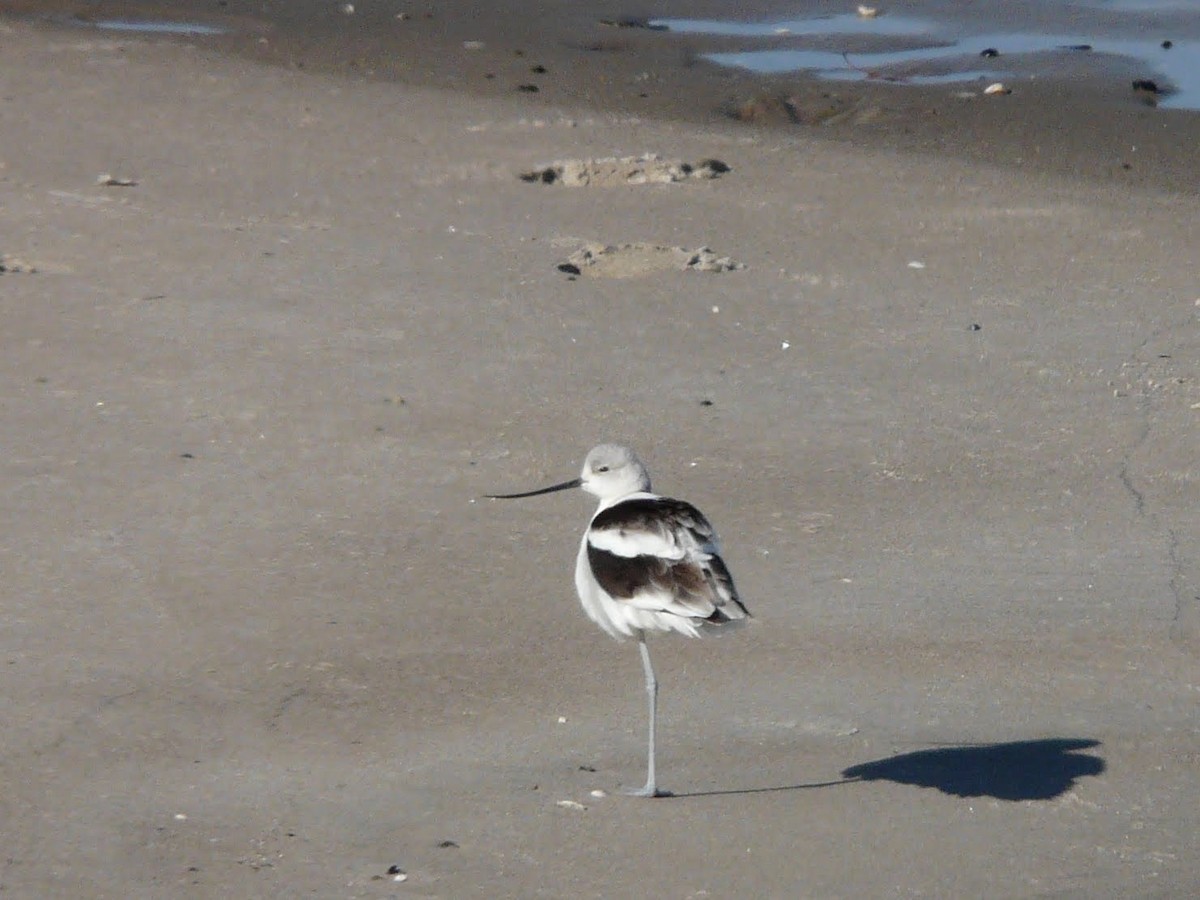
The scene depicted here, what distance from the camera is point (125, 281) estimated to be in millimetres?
8320

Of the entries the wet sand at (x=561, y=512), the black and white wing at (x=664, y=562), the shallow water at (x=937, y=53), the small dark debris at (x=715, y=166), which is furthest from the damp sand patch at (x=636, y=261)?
the shallow water at (x=937, y=53)

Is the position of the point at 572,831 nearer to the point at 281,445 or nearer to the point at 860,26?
the point at 281,445

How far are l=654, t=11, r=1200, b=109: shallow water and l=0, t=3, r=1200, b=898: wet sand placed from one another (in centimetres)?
264

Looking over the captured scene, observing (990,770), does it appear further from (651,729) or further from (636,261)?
(636,261)

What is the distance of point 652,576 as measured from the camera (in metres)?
4.68

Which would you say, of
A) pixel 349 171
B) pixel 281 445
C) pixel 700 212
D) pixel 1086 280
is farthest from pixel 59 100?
pixel 1086 280

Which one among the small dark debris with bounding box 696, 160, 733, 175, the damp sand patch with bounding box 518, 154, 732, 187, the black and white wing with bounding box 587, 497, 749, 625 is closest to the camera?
the black and white wing with bounding box 587, 497, 749, 625

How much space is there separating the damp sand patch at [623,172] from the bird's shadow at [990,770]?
5586mm

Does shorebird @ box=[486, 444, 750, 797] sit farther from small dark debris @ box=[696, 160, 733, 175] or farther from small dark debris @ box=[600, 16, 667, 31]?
small dark debris @ box=[600, 16, 667, 31]

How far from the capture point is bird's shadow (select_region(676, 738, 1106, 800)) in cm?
480

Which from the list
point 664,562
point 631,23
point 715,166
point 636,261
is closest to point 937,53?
point 631,23

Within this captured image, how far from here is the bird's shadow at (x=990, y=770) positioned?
15.8ft

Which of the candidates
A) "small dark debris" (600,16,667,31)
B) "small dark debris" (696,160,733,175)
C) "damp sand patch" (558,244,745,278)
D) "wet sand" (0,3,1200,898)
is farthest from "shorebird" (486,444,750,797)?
"small dark debris" (600,16,667,31)

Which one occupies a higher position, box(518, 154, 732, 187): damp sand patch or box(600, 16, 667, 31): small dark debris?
box(600, 16, 667, 31): small dark debris
